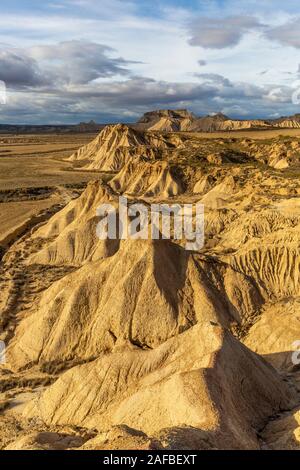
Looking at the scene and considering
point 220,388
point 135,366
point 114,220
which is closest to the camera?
point 220,388

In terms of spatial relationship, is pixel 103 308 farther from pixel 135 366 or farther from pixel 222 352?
pixel 222 352

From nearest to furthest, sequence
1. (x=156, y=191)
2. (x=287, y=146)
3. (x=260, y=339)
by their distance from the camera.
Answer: (x=260, y=339) → (x=156, y=191) → (x=287, y=146)

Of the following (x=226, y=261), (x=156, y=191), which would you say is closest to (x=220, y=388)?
(x=226, y=261)

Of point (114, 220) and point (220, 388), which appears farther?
point (114, 220)

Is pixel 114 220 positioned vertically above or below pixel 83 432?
above

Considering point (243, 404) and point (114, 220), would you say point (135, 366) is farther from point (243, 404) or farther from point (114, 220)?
point (114, 220)

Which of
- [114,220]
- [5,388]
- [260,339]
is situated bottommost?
[5,388]
